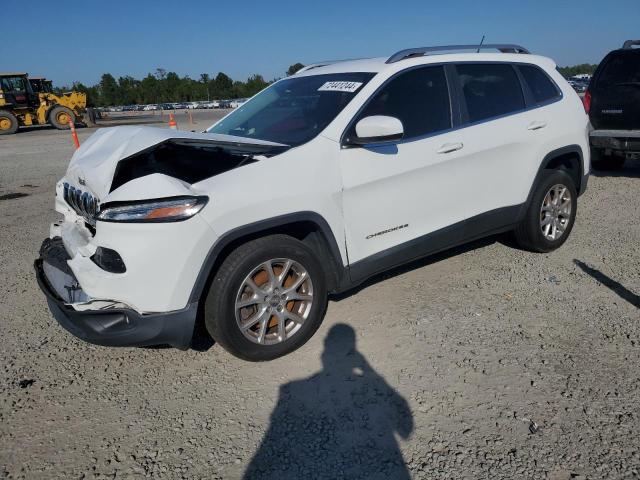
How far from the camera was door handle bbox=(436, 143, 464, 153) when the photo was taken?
3686 millimetres

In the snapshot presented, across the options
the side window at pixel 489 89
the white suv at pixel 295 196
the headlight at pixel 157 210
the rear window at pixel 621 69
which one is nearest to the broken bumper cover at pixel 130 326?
the white suv at pixel 295 196

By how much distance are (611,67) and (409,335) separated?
623 cm

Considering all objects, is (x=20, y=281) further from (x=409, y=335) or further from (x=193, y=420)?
(x=409, y=335)

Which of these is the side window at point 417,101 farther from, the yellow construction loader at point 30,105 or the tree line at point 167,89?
the tree line at point 167,89

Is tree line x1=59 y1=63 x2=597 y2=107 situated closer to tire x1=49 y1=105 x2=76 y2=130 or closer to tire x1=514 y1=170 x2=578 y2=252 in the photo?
tire x1=49 y1=105 x2=76 y2=130

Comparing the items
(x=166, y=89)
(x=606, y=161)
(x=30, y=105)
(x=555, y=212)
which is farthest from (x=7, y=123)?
(x=166, y=89)

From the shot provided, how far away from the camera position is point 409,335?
135 inches

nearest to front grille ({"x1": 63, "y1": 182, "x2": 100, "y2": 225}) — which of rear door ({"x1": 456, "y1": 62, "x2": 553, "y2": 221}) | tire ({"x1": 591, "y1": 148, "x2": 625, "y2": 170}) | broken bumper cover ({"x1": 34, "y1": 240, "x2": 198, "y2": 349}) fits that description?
broken bumper cover ({"x1": 34, "y1": 240, "x2": 198, "y2": 349})

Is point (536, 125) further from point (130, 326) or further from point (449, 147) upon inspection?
point (130, 326)

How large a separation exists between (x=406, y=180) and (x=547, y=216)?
196 centimetres

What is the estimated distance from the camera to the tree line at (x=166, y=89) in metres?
87.2

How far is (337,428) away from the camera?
102 inches

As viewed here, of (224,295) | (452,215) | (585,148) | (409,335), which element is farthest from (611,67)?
(224,295)

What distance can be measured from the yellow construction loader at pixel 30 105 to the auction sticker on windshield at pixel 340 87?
2447cm
